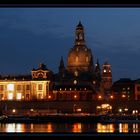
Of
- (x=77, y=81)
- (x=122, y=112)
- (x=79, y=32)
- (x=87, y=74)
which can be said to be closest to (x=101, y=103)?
(x=122, y=112)

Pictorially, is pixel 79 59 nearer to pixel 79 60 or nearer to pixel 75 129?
pixel 79 60

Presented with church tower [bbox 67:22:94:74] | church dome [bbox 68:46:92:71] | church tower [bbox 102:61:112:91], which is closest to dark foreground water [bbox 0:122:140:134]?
church tower [bbox 67:22:94:74]

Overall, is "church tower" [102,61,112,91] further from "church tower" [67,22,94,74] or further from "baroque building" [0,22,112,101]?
"church tower" [67,22,94,74]

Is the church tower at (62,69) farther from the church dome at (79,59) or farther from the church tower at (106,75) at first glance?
the church tower at (106,75)

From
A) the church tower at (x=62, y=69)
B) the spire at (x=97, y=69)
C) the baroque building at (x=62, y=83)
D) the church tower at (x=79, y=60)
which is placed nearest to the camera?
the baroque building at (x=62, y=83)

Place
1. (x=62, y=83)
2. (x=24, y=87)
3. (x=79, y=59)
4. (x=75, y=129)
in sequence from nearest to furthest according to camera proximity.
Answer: (x=75, y=129) → (x=24, y=87) → (x=62, y=83) → (x=79, y=59)

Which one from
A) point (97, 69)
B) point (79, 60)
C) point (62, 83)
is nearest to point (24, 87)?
point (62, 83)

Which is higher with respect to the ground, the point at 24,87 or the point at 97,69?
the point at 97,69

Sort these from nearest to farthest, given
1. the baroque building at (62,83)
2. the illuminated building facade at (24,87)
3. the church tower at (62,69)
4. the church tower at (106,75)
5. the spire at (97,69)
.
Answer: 1. the baroque building at (62,83)
2. the illuminated building facade at (24,87)
3. the church tower at (62,69)
4. the church tower at (106,75)
5. the spire at (97,69)

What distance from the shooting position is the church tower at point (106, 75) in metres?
39.2

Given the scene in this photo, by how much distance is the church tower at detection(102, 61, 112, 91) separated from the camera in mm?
39250

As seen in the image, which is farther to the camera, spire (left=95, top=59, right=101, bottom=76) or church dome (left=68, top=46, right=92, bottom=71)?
spire (left=95, top=59, right=101, bottom=76)

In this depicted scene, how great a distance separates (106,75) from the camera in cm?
4059

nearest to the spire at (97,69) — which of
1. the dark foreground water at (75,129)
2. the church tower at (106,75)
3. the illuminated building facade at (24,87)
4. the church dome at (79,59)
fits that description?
the church tower at (106,75)
